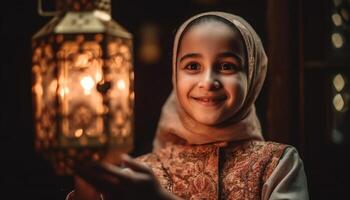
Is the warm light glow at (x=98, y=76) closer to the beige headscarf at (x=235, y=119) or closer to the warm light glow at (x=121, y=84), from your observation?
the warm light glow at (x=121, y=84)

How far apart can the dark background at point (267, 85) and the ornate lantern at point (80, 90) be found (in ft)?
3.88

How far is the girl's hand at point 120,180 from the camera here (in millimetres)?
1910

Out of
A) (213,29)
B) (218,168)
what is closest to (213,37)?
(213,29)

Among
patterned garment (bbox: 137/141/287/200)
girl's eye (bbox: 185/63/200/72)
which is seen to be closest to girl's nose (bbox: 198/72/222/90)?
girl's eye (bbox: 185/63/200/72)

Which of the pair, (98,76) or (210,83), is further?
(210,83)

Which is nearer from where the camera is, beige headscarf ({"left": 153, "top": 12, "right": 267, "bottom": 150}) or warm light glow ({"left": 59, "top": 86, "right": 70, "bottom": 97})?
warm light glow ({"left": 59, "top": 86, "right": 70, "bottom": 97})

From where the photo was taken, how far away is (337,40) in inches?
139

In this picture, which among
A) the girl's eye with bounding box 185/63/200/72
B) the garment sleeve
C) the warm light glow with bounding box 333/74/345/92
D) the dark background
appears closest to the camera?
the garment sleeve

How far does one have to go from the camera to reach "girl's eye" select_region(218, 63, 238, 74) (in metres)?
2.49

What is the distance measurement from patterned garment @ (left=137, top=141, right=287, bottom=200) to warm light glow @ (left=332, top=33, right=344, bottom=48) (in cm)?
120

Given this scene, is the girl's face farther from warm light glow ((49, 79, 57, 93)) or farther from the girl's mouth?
warm light glow ((49, 79, 57, 93))

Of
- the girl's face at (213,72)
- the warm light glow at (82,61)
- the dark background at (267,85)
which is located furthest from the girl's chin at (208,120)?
the dark background at (267,85)

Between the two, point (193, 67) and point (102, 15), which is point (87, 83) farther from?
point (193, 67)

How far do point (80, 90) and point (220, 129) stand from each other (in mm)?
908
